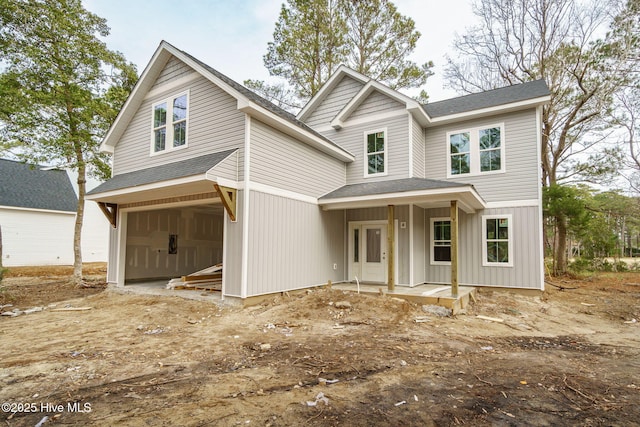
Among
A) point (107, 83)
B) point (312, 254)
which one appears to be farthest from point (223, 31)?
point (312, 254)

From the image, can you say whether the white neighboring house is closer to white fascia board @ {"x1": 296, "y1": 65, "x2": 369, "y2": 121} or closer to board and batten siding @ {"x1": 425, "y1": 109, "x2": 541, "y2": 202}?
white fascia board @ {"x1": 296, "y1": 65, "x2": 369, "y2": 121}

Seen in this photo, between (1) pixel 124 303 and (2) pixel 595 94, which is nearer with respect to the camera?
(1) pixel 124 303

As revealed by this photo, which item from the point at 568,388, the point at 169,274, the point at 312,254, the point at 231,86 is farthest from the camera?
the point at 169,274

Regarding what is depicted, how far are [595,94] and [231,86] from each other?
1781 cm

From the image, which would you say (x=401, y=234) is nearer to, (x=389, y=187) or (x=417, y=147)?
(x=389, y=187)

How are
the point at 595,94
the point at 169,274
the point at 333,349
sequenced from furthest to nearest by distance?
1. the point at 595,94
2. the point at 169,274
3. the point at 333,349

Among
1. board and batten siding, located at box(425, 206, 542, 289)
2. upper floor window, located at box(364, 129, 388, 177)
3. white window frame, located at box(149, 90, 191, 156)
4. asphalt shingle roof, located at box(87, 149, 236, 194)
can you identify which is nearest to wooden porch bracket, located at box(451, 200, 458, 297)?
board and batten siding, located at box(425, 206, 542, 289)

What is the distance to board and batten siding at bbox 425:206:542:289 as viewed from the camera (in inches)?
381

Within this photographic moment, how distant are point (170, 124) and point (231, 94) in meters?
2.77

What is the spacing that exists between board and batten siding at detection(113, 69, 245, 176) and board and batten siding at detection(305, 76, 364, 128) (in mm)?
4754

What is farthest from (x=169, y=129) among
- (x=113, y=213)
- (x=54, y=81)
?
(x=54, y=81)

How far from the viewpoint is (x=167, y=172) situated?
836 cm

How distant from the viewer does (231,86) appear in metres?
7.89

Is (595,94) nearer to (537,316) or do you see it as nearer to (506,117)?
(506,117)
